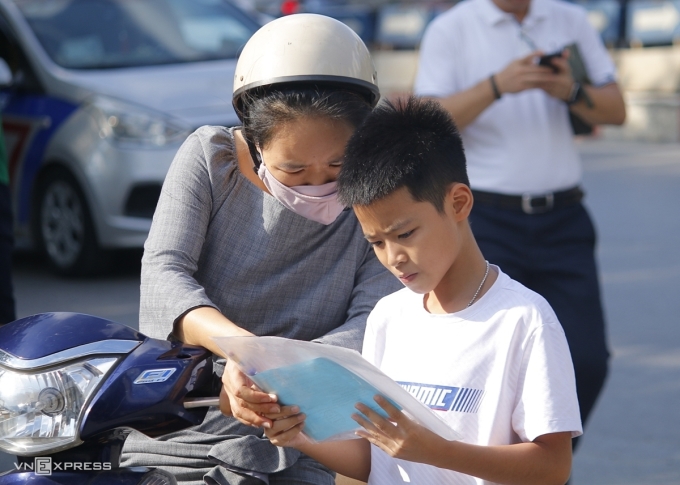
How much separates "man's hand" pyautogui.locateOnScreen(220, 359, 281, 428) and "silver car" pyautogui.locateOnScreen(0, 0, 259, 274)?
15.6 feet

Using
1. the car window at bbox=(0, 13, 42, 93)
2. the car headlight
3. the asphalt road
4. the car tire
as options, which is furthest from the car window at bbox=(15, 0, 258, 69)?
the asphalt road

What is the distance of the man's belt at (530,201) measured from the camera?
131 inches

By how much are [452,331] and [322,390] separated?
12.5 inches

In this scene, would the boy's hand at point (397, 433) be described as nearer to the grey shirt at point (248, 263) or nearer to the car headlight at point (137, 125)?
the grey shirt at point (248, 263)

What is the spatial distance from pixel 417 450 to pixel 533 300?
1.09ft

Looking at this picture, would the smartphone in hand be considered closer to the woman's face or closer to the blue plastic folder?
the woman's face

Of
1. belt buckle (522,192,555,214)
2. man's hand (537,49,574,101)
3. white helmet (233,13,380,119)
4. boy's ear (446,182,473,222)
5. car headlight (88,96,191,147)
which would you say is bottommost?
car headlight (88,96,191,147)

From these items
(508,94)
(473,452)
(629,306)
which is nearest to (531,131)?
(508,94)

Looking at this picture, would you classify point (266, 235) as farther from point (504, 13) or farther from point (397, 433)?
point (504, 13)

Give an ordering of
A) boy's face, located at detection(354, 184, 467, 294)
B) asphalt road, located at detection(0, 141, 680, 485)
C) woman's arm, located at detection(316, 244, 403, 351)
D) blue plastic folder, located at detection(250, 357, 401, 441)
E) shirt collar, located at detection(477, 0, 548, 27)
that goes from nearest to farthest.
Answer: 1. blue plastic folder, located at detection(250, 357, 401, 441)
2. boy's face, located at detection(354, 184, 467, 294)
3. woman's arm, located at detection(316, 244, 403, 351)
4. shirt collar, located at detection(477, 0, 548, 27)
5. asphalt road, located at detection(0, 141, 680, 485)

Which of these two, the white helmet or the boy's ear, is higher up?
the white helmet

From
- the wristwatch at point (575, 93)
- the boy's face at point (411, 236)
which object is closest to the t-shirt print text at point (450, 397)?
the boy's face at point (411, 236)

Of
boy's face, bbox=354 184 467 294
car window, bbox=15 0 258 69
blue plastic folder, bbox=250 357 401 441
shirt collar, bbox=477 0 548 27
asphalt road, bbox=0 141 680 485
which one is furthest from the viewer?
car window, bbox=15 0 258 69

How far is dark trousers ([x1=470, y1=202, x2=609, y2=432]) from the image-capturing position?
322cm
